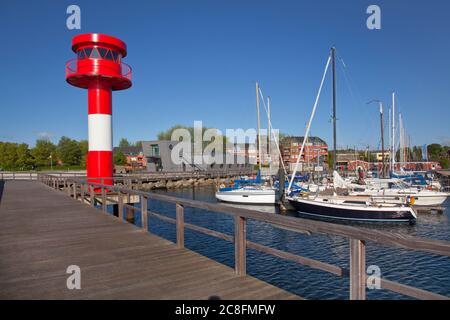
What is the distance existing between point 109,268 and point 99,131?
14.1 m

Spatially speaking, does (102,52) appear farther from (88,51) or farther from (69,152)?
(69,152)

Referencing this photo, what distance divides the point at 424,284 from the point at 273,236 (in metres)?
6.72

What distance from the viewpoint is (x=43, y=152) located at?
7744cm

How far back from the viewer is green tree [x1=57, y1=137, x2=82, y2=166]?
81.3 metres

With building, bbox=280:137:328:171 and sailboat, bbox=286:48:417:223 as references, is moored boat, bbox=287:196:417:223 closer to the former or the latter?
sailboat, bbox=286:48:417:223

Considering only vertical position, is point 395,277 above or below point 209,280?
below

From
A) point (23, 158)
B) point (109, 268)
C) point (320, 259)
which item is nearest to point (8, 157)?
point (23, 158)

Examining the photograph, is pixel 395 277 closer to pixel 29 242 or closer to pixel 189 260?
pixel 189 260

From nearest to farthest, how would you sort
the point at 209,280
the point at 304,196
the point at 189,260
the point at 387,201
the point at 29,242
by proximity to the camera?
1. the point at 209,280
2. the point at 189,260
3. the point at 29,242
4. the point at 387,201
5. the point at 304,196

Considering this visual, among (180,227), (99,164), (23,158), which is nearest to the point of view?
(180,227)

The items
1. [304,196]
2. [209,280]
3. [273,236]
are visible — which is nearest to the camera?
[209,280]

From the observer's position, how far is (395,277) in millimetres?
10148

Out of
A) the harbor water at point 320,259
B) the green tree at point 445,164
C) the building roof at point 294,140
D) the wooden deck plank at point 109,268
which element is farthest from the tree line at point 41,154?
the green tree at point 445,164
